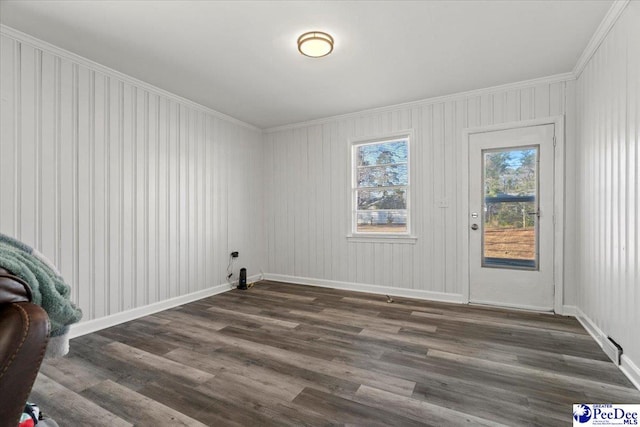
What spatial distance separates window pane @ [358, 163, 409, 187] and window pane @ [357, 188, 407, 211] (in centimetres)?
11

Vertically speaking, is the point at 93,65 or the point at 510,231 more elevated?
the point at 93,65

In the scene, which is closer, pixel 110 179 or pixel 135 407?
pixel 135 407

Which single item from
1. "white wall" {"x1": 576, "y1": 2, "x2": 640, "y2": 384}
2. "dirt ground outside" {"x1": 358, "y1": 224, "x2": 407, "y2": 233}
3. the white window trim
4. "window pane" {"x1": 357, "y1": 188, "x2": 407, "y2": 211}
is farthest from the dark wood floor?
"window pane" {"x1": 357, "y1": 188, "x2": 407, "y2": 211}

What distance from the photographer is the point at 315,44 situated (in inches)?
106

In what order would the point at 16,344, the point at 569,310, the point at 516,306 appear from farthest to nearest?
1. the point at 516,306
2. the point at 569,310
3. the point at 16,344

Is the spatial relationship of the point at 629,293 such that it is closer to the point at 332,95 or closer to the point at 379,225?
the point at 379,225

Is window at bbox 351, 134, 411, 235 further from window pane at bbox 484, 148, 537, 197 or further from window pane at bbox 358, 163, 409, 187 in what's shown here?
window pane at bbox 484, 148, 537, 197

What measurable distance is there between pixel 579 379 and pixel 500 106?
2954mm

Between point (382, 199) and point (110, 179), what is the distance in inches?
133

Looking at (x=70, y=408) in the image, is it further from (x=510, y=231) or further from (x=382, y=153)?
(x=510, y=231)

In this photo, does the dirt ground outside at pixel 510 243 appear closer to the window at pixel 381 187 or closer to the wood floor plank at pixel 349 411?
the window at pixel 381 187

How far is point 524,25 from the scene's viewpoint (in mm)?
2533

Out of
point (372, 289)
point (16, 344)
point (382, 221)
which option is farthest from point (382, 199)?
point (16, 344)

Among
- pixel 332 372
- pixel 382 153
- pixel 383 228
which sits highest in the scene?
pixel 382 153
